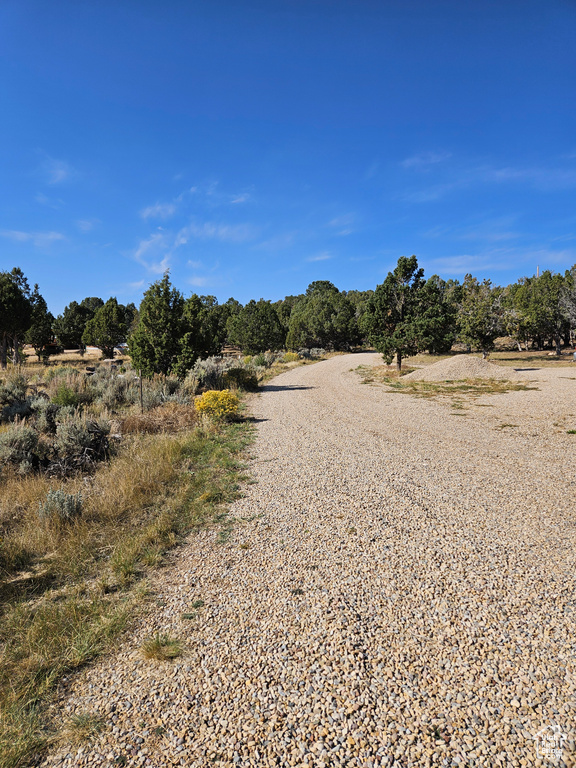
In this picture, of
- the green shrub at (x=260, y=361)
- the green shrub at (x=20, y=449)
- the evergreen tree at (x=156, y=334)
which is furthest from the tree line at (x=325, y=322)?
the green shrub at (x=20, y=449)

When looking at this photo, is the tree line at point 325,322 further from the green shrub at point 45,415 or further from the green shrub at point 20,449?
the green shrub at point 20,449

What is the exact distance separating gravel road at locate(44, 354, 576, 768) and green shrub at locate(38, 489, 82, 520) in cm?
186

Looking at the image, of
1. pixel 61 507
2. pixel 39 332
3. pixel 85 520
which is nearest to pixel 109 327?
pixel 39 332

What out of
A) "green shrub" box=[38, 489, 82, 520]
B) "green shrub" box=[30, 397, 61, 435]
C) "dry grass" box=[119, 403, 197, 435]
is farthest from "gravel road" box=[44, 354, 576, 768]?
"green shrub" box=[30, 397, 61, 435]

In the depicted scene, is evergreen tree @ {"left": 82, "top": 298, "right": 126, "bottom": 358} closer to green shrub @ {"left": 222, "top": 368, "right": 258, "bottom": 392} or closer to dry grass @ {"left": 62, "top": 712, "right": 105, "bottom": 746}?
green shrub @ {"left": 222, "top": 368, "right": 258, "bottom": 392}

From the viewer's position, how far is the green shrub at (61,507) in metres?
5.00

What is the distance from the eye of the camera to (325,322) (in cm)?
5366

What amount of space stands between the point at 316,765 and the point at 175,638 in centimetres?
147

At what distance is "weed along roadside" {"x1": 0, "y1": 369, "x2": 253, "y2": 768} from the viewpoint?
9.09 feet

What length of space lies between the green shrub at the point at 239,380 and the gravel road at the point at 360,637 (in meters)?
12.4

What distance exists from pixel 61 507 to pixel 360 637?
4.28 metres

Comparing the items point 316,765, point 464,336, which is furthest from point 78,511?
point 464,336

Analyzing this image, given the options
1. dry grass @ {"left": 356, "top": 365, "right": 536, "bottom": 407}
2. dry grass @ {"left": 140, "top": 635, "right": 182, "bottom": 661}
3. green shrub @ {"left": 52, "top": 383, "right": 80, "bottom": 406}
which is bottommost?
dry grass @ {"left": 140, "top": 635, "right": 182, "bottom": 661}

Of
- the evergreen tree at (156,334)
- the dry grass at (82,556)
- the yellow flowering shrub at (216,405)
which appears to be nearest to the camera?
the dry grass at (82,556)
